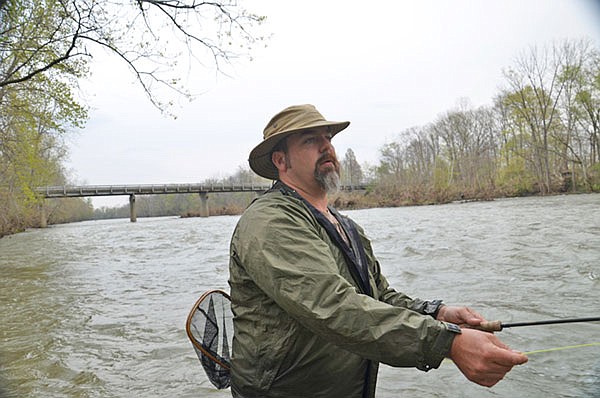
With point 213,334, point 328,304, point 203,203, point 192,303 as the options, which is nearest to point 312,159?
point 328,304

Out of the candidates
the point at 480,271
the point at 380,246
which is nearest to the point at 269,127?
the point at 480,271

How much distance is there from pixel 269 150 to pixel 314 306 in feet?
3.61

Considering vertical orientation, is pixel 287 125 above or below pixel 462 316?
above

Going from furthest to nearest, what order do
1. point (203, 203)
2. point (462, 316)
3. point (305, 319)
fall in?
A: point (203, 203)
point (462, 316)
point (305, 319)

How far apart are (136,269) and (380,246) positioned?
6.62 meters

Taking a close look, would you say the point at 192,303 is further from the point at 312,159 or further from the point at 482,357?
the point at 482,357

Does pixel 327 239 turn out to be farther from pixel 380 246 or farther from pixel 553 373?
pixel 380 246

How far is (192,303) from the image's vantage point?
6980 millimetres

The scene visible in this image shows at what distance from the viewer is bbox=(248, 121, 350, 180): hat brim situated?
7.38 feet

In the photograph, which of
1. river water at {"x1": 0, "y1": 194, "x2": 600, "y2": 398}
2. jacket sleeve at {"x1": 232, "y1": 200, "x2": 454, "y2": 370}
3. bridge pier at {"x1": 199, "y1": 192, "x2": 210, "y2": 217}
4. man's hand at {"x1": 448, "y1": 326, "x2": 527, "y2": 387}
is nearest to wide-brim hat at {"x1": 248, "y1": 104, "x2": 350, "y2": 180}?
jacket sleeve at {"x1": 232, "y1": 200, "x2": 454, "y2": 370}

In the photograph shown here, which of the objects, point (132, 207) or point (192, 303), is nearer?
point (192, 303)

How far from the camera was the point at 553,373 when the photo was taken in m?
3.71

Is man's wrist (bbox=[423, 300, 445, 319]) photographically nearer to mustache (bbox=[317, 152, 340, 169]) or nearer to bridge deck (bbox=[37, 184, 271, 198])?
mustache (bbox=[317, 152, 340, 169])

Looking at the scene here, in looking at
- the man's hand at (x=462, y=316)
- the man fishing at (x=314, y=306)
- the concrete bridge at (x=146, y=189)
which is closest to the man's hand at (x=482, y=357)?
the man fishing at (x=314, y=306)
